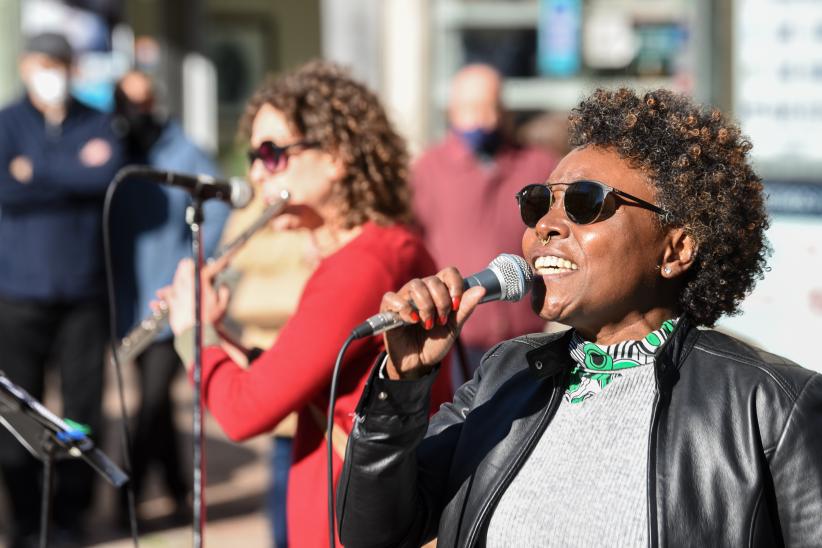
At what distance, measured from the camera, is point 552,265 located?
88.7 inches

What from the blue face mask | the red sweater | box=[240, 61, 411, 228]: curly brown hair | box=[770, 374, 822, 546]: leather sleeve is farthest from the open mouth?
the blue face mask

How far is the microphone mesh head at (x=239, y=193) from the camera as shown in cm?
316

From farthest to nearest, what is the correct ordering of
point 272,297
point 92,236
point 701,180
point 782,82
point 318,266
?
1. point 92,236
2. point 782,82
3. point 272,297
4. point 318,266
5. point 701,180

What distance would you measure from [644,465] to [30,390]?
4.10m

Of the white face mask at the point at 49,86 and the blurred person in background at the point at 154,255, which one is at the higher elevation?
the white face mask at the point at 49,86

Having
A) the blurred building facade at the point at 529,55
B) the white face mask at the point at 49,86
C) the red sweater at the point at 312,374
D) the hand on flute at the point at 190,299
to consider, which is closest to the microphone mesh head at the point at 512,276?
the red sweater at the point at 312,374

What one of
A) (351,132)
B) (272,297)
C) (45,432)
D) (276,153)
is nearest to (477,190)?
(272,297)

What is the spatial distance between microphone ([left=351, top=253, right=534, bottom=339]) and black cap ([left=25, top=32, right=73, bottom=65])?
409 cm

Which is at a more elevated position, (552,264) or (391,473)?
(552,264)

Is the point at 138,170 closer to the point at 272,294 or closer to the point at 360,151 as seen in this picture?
the point at 360,151

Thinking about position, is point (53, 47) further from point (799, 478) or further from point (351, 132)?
point (799, 478)

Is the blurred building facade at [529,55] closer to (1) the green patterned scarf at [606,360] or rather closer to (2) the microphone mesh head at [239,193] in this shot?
(1) the green patterned scarf at [606,360]

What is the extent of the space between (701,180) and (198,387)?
133 cm

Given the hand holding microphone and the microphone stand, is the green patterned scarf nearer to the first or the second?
the hand holding microphone
